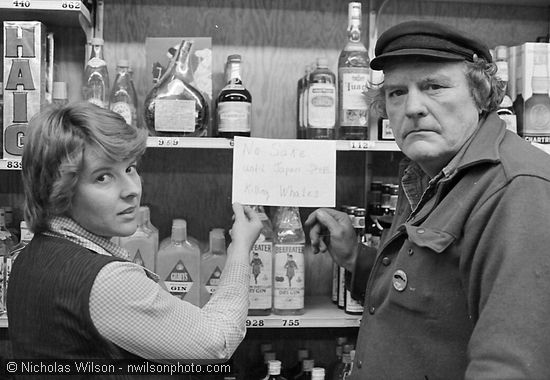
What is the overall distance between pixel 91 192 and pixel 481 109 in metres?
0.79

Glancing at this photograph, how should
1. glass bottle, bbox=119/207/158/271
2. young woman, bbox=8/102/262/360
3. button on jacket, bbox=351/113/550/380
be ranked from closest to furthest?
button on jacket, bbox=351/113/550/380
young woman, bbox=8/102/262/360
glass bottle, bbox=119/207/158/271

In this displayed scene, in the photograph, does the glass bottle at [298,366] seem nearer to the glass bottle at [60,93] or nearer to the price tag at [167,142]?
the price tag at [167,142]

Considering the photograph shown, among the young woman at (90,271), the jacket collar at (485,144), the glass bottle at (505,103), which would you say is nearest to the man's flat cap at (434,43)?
the jacket collar at (485,144)

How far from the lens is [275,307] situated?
1.83 m

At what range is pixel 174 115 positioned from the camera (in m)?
1.79

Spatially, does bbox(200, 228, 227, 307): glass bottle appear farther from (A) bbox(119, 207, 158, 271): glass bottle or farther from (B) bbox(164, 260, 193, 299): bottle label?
(A) bbox(119, 207, 158, 271): glass bottle

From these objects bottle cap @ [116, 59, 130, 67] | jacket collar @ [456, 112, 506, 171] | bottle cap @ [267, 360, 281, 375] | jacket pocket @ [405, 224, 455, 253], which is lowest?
bottle cap @ [267, 360, 281, 375]

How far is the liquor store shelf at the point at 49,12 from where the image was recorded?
1.70 metres

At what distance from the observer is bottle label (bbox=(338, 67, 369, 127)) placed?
182 centimetres

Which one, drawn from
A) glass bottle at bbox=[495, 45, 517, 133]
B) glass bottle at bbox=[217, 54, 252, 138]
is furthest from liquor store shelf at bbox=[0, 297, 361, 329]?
glass bottle at bbox=[495, 45, 517, 133]

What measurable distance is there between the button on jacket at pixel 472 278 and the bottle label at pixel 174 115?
76 centimetres

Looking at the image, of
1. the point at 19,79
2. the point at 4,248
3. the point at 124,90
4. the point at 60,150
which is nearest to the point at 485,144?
the point at 60,150

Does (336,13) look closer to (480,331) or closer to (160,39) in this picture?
(160,39)

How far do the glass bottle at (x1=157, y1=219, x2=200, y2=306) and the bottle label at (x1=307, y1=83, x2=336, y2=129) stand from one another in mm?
533
